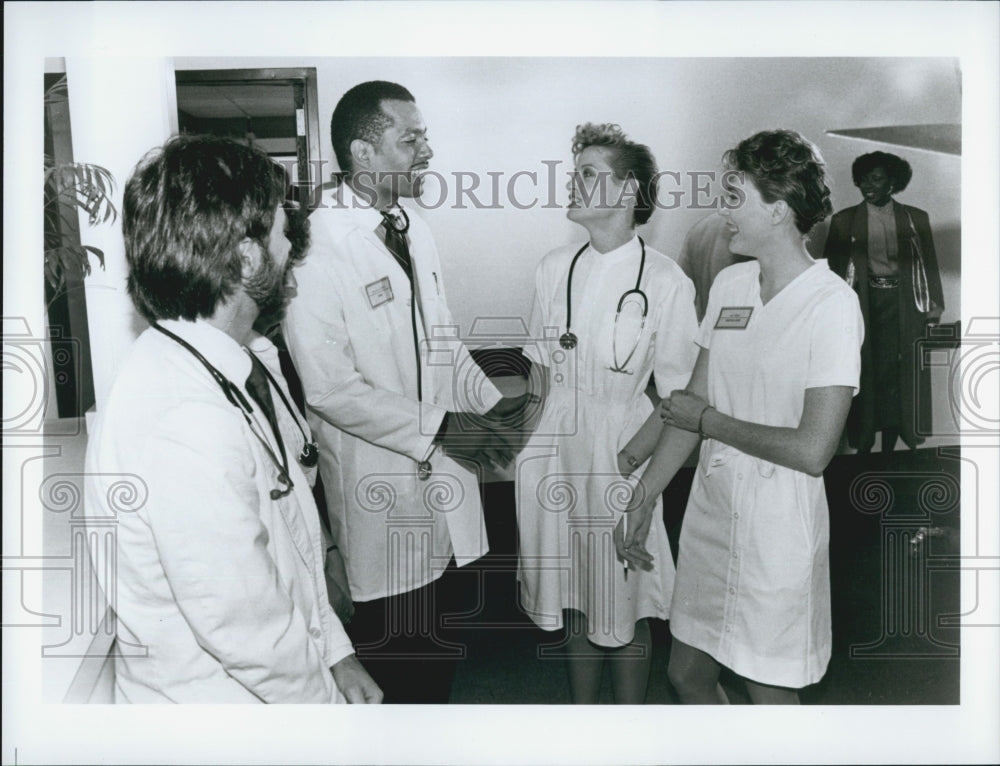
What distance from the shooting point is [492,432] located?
265 centimetres

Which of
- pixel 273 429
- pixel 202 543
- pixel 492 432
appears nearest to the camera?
pixel 202 543

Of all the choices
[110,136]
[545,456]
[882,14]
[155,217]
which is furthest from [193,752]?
[882,14]

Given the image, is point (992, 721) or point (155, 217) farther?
point (992, 721)

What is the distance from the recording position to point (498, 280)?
2.63 metres

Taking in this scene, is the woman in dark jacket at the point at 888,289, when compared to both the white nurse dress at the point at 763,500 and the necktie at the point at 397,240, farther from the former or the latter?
the necktie at the point at 397,240

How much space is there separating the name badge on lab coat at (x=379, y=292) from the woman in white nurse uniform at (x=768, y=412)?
0.75 m

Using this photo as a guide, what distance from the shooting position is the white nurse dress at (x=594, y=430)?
262 cm

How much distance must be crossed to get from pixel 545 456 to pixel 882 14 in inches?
54.6

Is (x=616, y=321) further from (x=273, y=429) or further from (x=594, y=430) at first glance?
(x=273, y=429)

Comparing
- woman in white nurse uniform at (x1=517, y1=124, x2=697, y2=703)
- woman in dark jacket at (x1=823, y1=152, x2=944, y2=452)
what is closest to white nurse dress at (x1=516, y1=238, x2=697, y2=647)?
woman in white nurse uniform at (x1=517, y1=124, x2=697, y2=703)

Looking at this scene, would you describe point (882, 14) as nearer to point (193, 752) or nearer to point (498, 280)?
point (498, 280)

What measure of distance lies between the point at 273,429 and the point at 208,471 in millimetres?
187

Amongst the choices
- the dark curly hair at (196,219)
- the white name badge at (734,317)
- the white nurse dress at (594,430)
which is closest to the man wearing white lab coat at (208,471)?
the dark curly hair at (196,219)

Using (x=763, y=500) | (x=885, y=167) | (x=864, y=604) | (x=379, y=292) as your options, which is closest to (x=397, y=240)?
(x=379, y=292)
